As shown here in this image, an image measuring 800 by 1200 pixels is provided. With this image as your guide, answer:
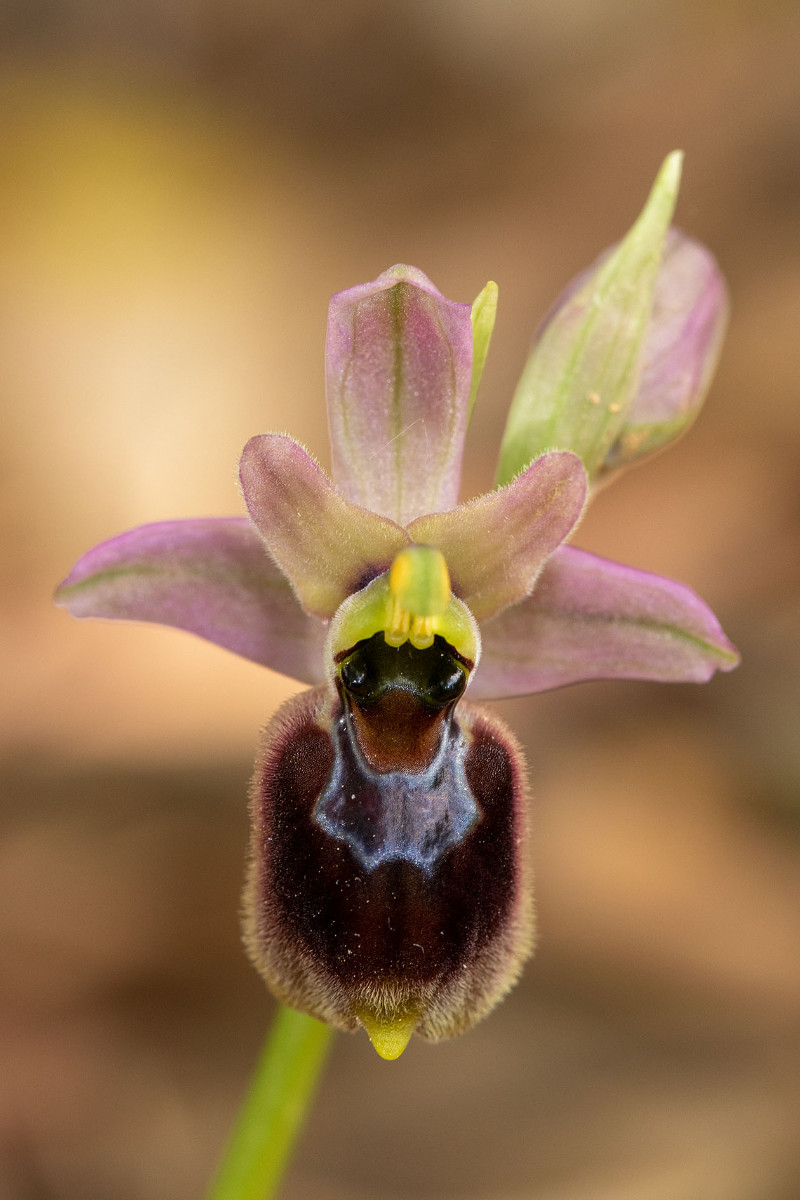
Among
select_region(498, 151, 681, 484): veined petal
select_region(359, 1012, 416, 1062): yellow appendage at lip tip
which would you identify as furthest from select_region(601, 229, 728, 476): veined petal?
select_region(359, 1012, 416, 1062): yellow appendage at lip tip

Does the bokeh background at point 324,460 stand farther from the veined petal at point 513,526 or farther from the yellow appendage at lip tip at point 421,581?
the yellow appendage at lip tip at point 421,581

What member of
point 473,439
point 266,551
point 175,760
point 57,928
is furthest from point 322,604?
point 473,439

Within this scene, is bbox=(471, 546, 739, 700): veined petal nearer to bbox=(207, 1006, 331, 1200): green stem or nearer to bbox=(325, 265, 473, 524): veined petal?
bbox=(325, 265, 473, 524): veined petal

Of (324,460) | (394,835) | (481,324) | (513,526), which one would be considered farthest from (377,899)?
(324,460)

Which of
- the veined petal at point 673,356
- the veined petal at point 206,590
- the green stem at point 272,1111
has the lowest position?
the green stem at point 272,1111

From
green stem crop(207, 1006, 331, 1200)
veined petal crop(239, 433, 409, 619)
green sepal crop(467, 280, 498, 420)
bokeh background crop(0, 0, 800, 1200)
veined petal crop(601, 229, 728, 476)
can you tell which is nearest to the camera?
veined petal crop(239, 433, 409, 619)

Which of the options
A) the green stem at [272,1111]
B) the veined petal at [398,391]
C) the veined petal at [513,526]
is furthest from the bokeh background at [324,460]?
the veined petal at [513,526]
